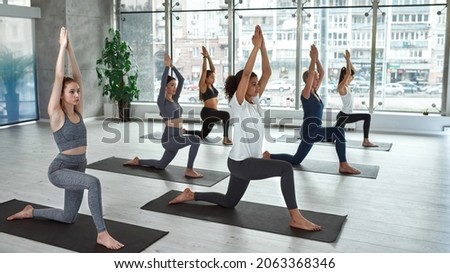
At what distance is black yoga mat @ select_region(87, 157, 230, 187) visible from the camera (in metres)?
4.53

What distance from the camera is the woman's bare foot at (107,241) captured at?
2.87 metres

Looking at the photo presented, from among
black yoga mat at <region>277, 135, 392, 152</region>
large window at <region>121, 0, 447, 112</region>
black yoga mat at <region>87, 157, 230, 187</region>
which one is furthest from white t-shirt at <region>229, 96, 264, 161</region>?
large window at <region>121, 0, 447, 112</region>

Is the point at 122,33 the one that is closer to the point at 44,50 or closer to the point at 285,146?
the point at 44,50

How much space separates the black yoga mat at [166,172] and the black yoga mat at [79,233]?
1244 mm

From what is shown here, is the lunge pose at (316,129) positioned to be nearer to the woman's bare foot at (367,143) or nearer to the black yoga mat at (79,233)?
the woman's bare foot at (367,143)

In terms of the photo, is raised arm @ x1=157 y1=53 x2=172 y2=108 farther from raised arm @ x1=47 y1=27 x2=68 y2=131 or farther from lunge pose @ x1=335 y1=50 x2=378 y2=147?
lunge pose @ x1=335 y1=50 x2=378 y2=147

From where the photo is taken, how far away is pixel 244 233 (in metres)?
3.19

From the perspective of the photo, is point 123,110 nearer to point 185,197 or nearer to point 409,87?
point 409,87

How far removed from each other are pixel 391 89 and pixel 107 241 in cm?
620

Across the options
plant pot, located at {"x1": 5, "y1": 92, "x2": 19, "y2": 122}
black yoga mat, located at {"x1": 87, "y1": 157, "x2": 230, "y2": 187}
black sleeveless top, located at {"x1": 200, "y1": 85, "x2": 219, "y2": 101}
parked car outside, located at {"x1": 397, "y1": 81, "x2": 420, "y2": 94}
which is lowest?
black yoga mat, located at {"x1": 87, "y1": 157, "x2": 230, "y2": 187}

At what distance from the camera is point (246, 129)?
3.18 meters

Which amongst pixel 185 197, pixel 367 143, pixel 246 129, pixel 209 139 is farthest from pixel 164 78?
pixel 367 143

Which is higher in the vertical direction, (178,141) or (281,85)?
(281,85)

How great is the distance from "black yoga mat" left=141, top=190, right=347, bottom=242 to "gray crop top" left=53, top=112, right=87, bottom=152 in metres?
0.96
